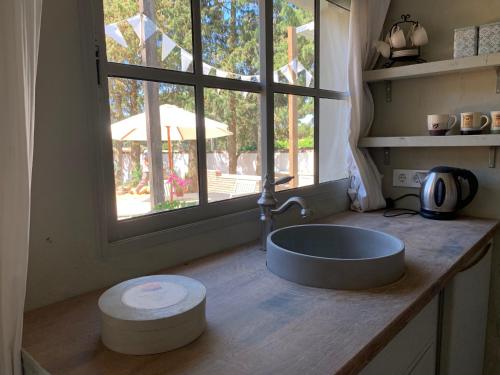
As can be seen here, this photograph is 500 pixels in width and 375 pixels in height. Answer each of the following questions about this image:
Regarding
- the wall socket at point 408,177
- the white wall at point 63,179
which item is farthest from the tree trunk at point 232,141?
the wall socket at point 408,177

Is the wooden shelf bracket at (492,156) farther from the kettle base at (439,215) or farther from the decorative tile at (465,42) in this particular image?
the decorative tile at (465,42)

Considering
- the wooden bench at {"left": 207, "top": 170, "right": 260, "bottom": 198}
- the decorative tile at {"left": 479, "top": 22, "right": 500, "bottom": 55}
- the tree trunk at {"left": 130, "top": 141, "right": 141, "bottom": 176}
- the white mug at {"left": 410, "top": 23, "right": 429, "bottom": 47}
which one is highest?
the white mug at {"left": 410, "top": 23, "right": 429, "bottom": 47}

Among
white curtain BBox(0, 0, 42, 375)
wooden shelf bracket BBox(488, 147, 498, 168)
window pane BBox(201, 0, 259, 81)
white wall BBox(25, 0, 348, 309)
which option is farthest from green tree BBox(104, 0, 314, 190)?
wooden shelf bracket BBox(488, 147, 498, 168)

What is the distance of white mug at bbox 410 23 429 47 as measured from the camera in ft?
5.78

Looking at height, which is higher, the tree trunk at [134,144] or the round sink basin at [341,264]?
the tree trunk at [134,144]

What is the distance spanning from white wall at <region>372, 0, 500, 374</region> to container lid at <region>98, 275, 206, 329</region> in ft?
5.25

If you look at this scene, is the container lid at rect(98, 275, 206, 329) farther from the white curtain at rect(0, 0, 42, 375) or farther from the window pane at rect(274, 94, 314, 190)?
the window pane at rect(274, 94, 314, 190)

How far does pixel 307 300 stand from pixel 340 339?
0.62 ft

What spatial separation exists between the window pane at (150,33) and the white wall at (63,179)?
5.1 inches

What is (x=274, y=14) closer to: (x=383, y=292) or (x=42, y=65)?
(x=42, y=65)

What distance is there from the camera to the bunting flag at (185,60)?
119 cm

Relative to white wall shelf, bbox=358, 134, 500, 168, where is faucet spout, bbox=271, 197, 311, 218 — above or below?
below

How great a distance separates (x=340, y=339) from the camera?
28.2 inches

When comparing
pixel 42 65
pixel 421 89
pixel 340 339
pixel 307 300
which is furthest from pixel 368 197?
pixel 42 65
